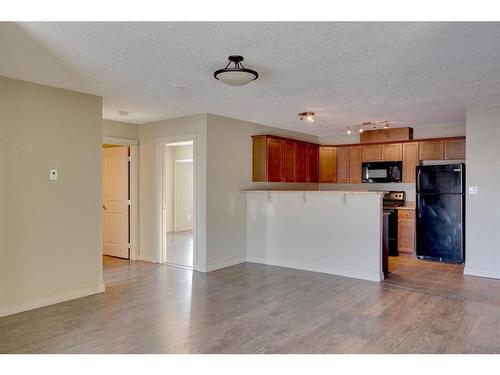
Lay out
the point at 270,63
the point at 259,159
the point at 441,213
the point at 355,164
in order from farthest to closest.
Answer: the point at 355,164 → the point at 259,159 → the point at 441,213 → the point at 270,63

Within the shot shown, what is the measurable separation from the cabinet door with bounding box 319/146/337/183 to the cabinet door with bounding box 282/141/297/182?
3.59ft

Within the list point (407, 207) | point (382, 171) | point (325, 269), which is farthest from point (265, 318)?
point (382, 171)

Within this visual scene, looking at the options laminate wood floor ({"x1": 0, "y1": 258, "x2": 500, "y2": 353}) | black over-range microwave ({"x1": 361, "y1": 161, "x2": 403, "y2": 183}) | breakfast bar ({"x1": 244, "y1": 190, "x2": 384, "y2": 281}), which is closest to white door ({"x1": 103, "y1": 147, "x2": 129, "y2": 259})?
laminate wood floor ({"x1": 0, "y1": 258, "x2": 500, "y2": 353})

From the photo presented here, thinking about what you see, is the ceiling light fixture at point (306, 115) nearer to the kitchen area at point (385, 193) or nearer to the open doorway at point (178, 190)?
the kitchen area at point (385, 193)

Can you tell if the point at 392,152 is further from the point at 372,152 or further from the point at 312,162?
the point at 312,162

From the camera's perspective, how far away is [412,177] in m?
6.88

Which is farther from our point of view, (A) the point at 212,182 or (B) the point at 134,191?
(B) the point at 134,191

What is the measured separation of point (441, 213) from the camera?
5902mm

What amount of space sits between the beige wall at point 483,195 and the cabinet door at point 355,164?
8.29 ft

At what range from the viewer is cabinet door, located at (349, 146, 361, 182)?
756 cm

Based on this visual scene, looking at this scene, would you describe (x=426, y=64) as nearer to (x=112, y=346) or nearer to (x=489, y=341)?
(x=489, y=341)

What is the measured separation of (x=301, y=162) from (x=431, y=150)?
2.31 metres
